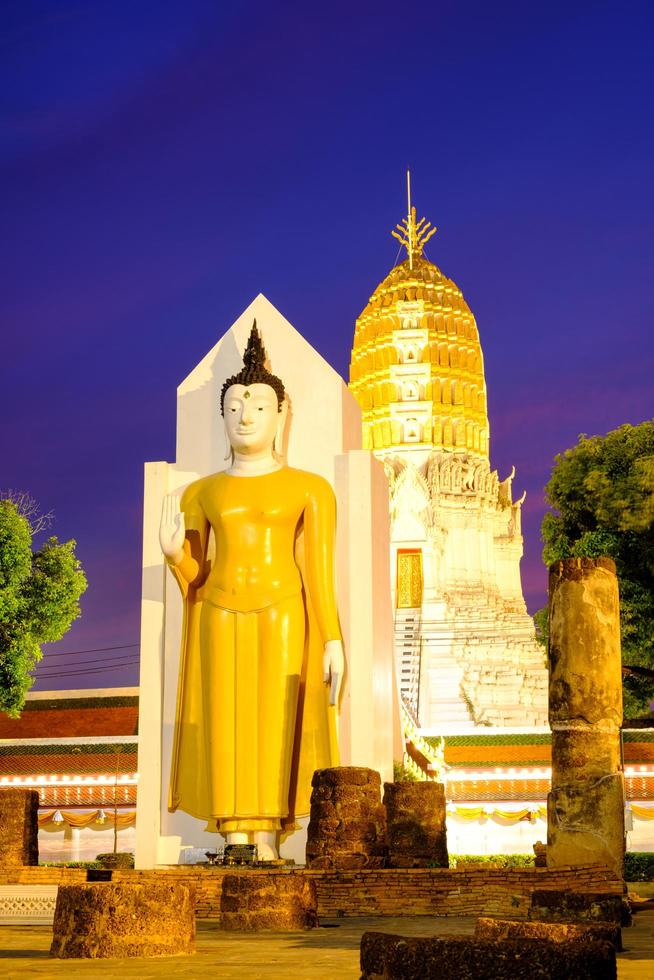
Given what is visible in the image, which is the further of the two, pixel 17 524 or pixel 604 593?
pixel 17 524

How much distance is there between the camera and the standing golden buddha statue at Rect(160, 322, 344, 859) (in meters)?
15.2

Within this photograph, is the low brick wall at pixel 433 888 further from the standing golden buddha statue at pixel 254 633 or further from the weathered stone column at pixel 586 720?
the standing golden buddha statue at pixel 254 633

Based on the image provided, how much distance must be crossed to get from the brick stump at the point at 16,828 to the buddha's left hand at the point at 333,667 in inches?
164

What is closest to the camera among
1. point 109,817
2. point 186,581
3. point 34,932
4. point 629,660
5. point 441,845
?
point 34,932

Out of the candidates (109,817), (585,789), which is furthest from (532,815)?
(585,789)

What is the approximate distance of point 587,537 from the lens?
1916 centimetres

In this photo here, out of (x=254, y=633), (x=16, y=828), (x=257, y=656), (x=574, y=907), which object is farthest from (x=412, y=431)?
(x=574, y=907)

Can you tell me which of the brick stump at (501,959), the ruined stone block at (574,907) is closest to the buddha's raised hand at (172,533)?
the ruined stone block at (574,907)

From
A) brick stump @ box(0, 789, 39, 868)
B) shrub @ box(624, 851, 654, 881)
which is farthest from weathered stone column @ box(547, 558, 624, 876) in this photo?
shrub @ box(624, 851, 654, 881)

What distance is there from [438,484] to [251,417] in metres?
30.1

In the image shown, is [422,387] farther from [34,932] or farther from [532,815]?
[34,932]

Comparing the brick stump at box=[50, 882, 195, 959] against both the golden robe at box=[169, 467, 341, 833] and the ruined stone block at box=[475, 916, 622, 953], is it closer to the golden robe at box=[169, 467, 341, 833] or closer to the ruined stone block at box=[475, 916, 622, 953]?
the ruined stone block at box=[475, 916, 622, 953]

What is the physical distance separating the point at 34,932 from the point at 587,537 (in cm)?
1159

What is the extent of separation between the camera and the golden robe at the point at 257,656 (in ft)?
49.9
